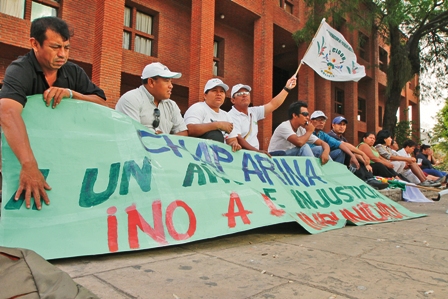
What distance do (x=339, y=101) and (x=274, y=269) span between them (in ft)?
58.8

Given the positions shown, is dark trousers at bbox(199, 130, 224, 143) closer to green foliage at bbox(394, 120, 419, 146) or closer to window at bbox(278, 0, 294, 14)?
window at bbox(278, 0, 294, 14)

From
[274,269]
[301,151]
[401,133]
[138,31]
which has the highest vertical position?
[138,31]

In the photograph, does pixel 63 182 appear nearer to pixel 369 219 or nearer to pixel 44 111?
pixel 44 111

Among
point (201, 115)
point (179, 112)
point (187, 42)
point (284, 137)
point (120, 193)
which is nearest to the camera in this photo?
point (120, 193)

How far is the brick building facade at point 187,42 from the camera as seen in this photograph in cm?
828

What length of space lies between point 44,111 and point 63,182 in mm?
557

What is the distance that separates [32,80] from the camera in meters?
2.28

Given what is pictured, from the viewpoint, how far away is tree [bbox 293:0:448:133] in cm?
1131

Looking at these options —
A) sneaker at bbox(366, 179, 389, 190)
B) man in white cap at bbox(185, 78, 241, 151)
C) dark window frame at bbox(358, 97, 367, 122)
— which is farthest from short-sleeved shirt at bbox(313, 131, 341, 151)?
dark window frame at bbox(358, 97, 367, 122)

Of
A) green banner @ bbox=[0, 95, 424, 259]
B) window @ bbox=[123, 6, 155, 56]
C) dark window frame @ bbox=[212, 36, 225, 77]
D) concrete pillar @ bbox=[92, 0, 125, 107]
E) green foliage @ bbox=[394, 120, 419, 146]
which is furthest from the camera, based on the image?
green foliage @ bbox=[394, 120, 419, 146]

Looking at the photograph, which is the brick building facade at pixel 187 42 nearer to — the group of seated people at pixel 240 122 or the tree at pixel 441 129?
the group of seated people at pixel 240 122

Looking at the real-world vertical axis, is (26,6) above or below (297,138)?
above

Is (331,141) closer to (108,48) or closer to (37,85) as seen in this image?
(37,85)

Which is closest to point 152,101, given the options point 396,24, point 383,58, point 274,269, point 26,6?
point 274,269
